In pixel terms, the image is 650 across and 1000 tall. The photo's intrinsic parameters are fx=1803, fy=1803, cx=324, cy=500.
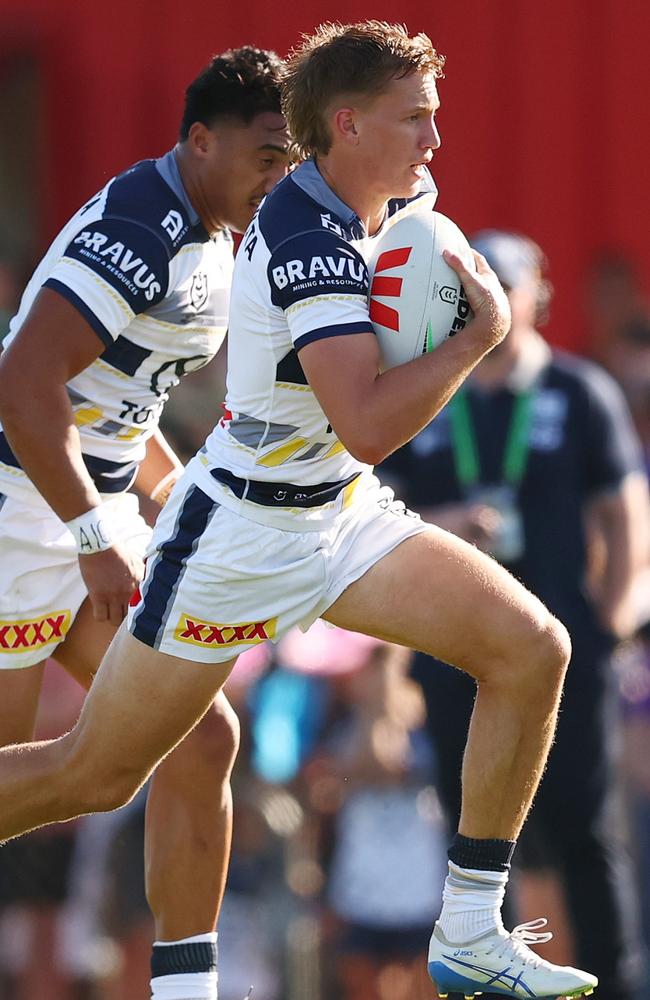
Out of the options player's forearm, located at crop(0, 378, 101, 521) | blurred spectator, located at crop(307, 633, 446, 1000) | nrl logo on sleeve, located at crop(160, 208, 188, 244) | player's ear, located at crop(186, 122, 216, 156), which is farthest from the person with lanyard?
player's forearm, located at crop(0, 378, 101, 521)

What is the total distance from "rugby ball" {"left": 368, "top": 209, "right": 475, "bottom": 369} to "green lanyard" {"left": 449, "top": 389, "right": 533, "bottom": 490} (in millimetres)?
2480

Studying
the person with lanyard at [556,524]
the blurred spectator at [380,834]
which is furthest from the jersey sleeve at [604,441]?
the blurred spectator at [380,834]

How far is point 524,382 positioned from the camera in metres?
6.51

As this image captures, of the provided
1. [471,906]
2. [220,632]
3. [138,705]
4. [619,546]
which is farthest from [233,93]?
[619,546]

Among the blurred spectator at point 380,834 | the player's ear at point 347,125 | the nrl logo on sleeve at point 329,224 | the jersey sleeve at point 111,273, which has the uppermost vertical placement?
the player's ear at point 347,125

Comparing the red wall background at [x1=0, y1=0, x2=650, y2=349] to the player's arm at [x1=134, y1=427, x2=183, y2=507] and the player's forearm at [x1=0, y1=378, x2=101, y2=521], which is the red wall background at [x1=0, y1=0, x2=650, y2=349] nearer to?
the player's arm at [x1=134, y1=427, x2=183, y2=507]

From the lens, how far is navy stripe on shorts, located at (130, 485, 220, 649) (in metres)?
4.10

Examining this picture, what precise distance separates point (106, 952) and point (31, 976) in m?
0.36

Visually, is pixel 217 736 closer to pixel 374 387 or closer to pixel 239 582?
pixel 239 582

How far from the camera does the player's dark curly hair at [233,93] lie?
4.64 m

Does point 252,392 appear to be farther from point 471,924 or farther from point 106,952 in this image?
point 106,952

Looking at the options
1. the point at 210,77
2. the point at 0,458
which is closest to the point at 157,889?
the point at 0,458

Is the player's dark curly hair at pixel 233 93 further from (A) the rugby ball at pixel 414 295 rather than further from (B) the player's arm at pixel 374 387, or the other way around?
(B) the player's arm at pixel 374 387

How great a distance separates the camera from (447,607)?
4012mm
